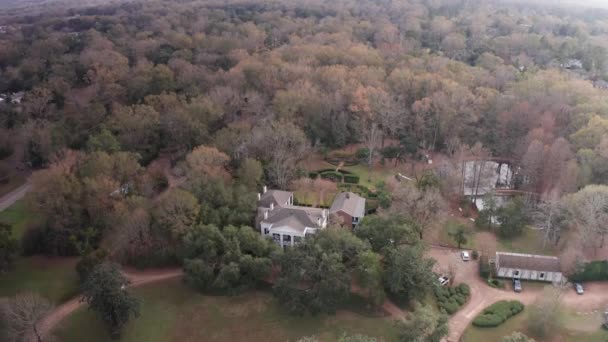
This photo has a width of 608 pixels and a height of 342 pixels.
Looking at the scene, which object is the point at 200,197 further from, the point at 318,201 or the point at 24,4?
the point at 24,4

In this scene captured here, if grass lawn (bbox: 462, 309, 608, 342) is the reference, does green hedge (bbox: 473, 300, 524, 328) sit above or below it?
above

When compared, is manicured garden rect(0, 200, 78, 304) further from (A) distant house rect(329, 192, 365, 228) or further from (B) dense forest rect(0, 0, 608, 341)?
(A) distant house rect(329, 192, 365, 228)

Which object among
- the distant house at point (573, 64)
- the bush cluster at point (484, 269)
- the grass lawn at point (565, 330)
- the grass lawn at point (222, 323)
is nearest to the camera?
the grass lawn at point (565, 330)

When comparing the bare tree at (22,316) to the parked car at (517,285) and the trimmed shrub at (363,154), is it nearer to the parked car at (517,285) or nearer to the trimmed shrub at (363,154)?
the parked car at (517,285)

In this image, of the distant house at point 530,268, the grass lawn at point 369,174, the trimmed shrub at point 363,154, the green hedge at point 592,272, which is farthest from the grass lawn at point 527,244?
the trimmed shrub at point 363,154

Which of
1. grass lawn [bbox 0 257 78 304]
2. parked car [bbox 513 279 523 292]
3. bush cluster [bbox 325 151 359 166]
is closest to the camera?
parked car [bbox 513 279 523 292]

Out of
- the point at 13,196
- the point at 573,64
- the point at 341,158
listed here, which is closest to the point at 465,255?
the point at 341,158

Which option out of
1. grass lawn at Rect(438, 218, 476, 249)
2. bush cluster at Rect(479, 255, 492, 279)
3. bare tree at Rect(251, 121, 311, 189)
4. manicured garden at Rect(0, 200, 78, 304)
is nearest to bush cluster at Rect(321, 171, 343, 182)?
bare tree at Rect(251, 121, 311, 189)
